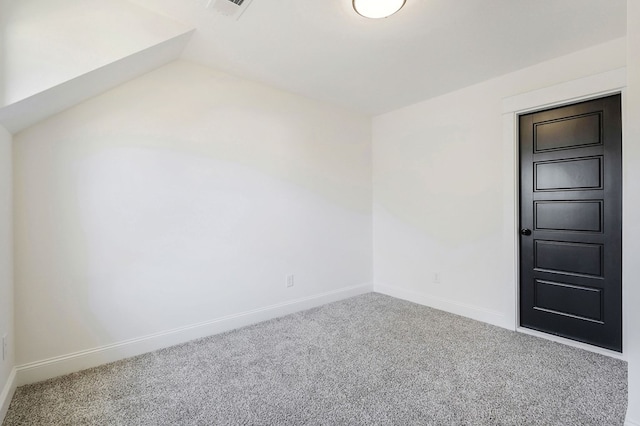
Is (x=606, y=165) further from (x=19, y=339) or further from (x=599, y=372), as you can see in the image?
(x=19, y=339)

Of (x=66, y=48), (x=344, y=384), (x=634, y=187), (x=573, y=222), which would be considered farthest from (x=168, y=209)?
(x=573, y=222)

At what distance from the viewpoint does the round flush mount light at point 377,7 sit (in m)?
1.74

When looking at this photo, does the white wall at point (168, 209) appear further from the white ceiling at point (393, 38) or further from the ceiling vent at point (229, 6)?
the ceiling vent at point (229, 6)

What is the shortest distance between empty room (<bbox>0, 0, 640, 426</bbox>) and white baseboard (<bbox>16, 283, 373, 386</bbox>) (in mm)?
18

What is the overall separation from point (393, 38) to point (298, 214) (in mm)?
1915

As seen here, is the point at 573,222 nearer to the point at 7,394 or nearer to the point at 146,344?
the point at 146,344

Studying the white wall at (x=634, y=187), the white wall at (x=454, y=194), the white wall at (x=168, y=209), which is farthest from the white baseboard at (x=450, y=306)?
the white wall at (x=634, y=187)

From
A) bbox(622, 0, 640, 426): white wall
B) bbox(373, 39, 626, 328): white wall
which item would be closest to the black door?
bbox(373, 39, 626, 328): white wall

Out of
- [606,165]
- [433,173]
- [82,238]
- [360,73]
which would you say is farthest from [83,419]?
[606,165]

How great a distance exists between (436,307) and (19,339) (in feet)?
11.9

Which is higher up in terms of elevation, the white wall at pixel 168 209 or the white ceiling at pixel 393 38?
the white ceiling at pixel 393 38

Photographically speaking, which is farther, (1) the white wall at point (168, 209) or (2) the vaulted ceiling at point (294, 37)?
(1) the white wall at point (168, 209)

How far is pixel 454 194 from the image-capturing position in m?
3.24

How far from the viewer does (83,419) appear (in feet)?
5.42
